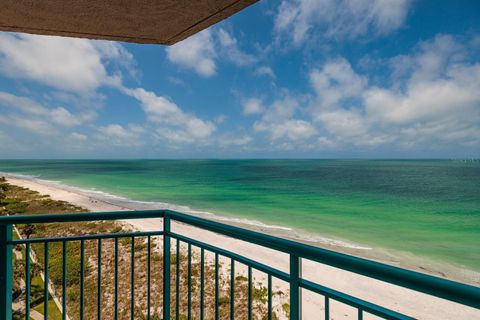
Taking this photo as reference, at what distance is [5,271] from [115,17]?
1.80 m

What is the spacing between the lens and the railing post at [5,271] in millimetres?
1967

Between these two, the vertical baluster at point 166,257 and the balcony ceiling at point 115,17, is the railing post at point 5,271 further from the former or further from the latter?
the balcony ceiling at point 115,17

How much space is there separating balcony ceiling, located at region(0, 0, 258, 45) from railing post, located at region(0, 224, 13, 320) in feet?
4.37

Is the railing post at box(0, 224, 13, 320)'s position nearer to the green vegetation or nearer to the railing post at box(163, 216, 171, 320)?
the railing post at box(163, 216, 171, 320)

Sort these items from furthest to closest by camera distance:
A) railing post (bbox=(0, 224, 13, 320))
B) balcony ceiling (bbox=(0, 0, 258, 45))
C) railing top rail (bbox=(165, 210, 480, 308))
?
1. railing post (bbox=(0, 224, 13, 320))
2. balcony ceiling (bbox=(0, 0, 258, 45))
3. railing top rail (bbox=(165, 210, 480, 308))

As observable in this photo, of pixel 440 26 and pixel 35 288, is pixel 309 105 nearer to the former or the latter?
pixel 440 26

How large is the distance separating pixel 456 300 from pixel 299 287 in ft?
2.08

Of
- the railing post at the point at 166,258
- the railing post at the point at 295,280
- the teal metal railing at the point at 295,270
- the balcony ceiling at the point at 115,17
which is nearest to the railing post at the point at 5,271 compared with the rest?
the teal metal railing at the point at 295,270

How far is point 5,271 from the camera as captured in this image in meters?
2.02

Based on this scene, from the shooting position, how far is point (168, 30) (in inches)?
87.4

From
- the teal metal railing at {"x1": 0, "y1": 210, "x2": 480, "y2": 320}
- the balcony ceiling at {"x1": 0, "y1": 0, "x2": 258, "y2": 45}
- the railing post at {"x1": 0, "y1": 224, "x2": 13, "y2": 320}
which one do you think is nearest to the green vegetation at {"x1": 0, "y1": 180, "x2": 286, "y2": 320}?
the railing post at {"x1": 0, "y1": 224, "x2": 13, "y2": 320}

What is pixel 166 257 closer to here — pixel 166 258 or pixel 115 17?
pixel 166 258

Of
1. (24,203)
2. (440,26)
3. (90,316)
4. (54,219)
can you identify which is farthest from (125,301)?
(440,26)

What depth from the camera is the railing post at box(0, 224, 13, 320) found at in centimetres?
197
